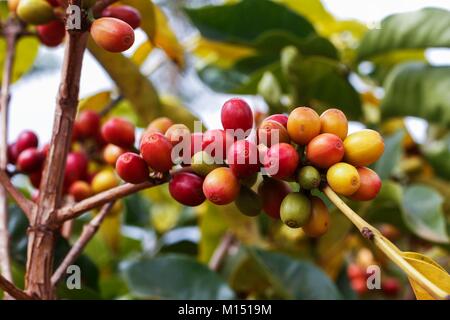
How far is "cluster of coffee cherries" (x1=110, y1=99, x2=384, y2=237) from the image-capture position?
0.65m

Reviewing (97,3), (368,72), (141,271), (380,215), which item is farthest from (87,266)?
(368,72)

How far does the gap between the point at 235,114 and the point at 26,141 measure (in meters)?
0.42

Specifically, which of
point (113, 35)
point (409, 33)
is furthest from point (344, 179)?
point (409, 33)

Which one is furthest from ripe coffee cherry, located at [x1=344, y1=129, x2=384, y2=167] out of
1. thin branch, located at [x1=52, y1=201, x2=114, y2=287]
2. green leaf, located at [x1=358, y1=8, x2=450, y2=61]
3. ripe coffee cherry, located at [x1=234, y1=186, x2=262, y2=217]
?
Answer: green leaf, located at [x1=358, y1=8, x2=450, y2=61]

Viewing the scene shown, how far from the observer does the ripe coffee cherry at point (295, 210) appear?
65 cm

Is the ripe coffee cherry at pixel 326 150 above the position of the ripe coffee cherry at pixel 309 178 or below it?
above

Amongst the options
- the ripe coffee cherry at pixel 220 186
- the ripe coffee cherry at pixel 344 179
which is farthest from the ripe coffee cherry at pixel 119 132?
the ripe coffee cherry at pixel 344 179

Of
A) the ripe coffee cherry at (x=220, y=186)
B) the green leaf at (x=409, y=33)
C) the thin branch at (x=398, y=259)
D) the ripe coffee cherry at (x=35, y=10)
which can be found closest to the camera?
the thin branch at (x=398, y=259)

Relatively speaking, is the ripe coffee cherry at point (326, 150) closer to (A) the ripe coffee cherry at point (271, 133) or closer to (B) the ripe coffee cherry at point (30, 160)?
(A) the ripe coffee cherry at point (271, 133)

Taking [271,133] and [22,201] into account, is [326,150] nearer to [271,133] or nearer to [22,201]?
[271,133]

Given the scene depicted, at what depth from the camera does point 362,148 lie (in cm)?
66

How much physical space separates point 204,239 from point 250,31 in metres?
0.51

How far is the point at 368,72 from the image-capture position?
5.85 feet
